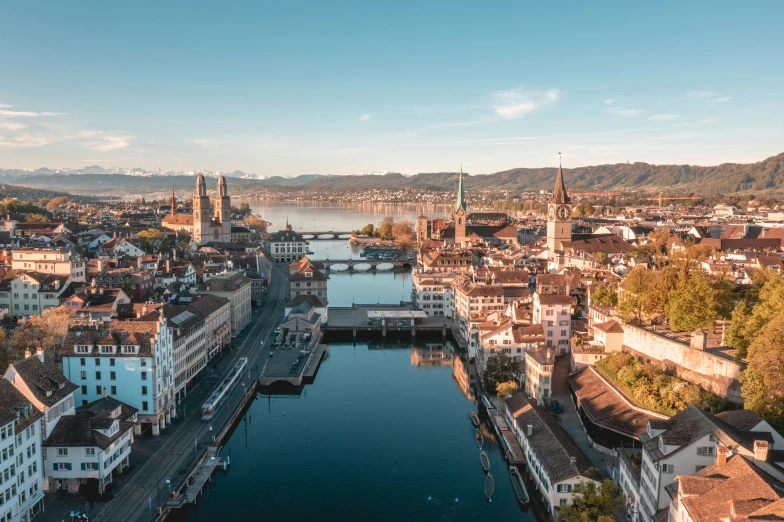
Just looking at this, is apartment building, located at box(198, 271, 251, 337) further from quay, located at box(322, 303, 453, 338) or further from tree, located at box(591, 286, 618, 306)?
tree, located at box(591, 286, 618, 306)

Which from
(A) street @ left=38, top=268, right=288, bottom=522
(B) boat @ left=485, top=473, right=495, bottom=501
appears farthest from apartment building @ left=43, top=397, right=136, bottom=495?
(B) boat @ left=485, top=473, right=495, bottom=501

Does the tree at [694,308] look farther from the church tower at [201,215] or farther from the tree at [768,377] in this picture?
the church tower at [201,215]

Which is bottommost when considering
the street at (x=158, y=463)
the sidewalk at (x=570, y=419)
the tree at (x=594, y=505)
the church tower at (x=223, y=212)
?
the street at (x=158, y=463)

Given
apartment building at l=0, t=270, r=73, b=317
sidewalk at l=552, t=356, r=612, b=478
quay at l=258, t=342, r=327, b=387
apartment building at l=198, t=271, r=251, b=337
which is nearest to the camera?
sidewalk at l=552, t=356, r=612, b=478

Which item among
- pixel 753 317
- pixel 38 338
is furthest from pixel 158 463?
pixel 753 317

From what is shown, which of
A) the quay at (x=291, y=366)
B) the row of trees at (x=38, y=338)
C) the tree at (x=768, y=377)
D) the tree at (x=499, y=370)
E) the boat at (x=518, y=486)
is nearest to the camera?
the tree at (x=768, y=377)

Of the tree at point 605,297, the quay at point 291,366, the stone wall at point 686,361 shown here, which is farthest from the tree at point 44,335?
the tree at point 605,297
